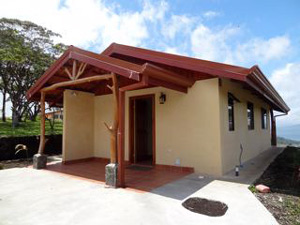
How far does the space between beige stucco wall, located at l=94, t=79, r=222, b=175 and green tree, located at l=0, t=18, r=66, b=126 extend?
1249 cm

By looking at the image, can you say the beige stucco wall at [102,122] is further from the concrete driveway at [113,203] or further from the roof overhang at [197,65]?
the concrete driveway at [113,203]

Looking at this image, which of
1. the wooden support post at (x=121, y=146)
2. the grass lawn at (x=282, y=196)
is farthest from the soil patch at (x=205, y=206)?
the wooden support post at (x=121, y=146)

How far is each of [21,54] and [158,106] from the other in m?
12.9

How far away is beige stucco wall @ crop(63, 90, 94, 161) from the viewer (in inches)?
306

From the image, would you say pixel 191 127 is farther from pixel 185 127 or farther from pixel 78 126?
pixel 78 126

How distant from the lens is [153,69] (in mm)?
4543

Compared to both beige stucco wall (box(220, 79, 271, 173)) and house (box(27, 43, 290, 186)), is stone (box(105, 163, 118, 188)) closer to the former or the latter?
house (box(27, 43, 290, 186))

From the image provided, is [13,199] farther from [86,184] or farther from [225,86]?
[225,86]

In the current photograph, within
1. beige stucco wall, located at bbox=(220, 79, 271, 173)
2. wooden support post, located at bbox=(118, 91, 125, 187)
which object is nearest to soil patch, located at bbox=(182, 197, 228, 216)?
wooden support post, located at bbox=(118, 91, 125, 187)

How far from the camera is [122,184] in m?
4.69

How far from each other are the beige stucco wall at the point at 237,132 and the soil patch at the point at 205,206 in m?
2.28

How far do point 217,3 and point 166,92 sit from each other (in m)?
4.10

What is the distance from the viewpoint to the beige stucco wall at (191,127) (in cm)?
572

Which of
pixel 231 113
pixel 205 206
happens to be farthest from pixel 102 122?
pixel 205 206
